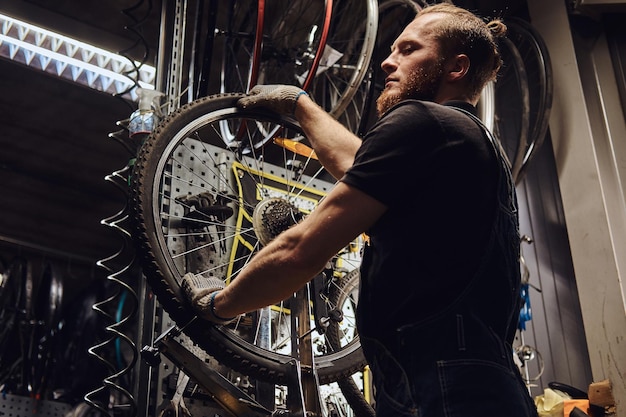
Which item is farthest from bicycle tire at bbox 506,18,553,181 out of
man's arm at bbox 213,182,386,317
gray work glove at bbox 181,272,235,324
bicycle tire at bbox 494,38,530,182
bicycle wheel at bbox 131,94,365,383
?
man's arm at bbox 213,182,386,317

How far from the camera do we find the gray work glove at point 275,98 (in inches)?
93.7

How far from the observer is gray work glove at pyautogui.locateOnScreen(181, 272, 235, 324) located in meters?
1.98

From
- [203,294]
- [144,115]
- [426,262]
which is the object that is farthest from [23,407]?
[426,262]

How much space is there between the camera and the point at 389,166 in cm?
157

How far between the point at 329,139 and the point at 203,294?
592mm

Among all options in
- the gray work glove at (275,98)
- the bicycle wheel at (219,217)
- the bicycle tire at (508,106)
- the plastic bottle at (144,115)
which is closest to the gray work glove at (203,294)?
the bicycle wheel at (219,217)

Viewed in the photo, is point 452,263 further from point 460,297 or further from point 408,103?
point 408,103

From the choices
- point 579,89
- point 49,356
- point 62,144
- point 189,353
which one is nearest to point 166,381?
point 189,353

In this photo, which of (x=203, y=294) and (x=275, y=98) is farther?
(x=275, y=98)

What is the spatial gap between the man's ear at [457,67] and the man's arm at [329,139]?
374 millimetres

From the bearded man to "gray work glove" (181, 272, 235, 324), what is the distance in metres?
0.24

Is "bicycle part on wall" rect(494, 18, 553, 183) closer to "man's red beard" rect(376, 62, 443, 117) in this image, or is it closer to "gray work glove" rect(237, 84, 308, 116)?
"gray work glove" rect(237, 84, 308, 116)

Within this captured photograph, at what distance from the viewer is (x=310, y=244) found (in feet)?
5.19

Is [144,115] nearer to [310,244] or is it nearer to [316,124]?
[316,124]
